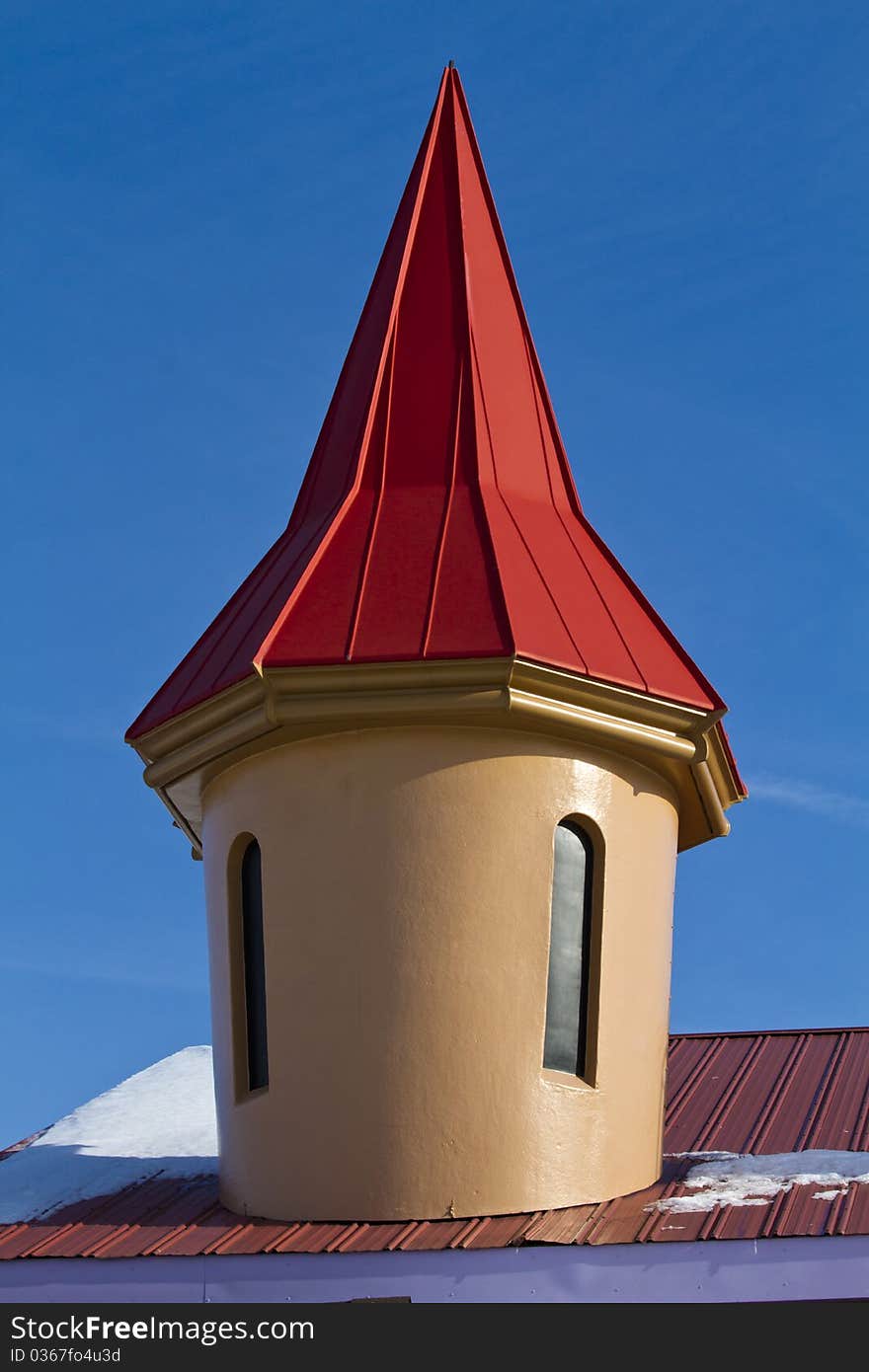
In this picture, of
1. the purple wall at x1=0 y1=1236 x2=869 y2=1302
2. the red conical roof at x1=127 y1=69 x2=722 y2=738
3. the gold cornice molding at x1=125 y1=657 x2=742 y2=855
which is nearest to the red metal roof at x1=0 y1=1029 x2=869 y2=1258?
the purple wall at x1=0 y1=1236 x2=869 y2=1302

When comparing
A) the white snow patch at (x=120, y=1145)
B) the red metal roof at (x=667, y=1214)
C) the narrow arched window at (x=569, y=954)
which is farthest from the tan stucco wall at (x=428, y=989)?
the white snow patch at (x=120, y=1145)

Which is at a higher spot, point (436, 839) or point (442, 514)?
point (442, 514)

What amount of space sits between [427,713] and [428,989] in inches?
64.1

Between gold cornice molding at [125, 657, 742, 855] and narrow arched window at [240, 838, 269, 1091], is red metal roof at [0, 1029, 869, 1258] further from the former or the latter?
gold cornice molding at [125, 657, 742, 855]

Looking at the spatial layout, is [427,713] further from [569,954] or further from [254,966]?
[254,966]

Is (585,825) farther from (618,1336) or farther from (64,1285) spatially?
(64,1285)

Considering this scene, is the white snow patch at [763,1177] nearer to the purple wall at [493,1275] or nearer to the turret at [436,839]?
the turret at [436,839]

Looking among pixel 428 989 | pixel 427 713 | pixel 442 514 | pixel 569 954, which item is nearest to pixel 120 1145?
pixel 428 989

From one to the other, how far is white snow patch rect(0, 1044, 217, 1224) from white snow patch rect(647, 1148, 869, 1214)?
3.71 metres

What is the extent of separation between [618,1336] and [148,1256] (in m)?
2.75

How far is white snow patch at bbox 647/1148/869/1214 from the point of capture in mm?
10141

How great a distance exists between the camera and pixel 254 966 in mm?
11719

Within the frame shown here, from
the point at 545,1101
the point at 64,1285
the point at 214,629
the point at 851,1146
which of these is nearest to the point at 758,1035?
the point at 851,1146

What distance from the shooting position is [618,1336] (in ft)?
29.5
